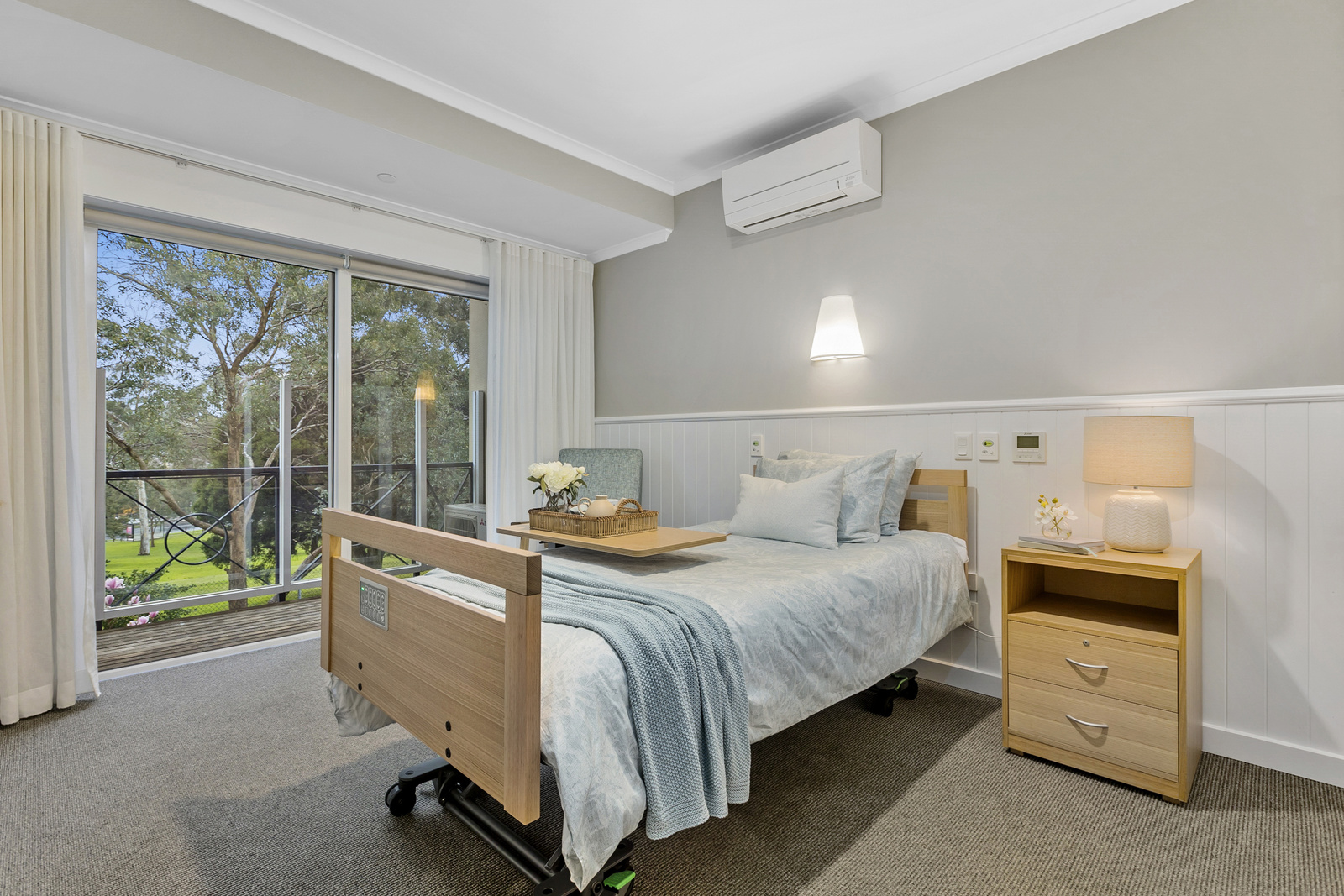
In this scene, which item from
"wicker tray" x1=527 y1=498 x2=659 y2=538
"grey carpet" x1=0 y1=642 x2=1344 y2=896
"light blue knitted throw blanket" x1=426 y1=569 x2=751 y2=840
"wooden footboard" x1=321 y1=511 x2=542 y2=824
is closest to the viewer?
"wooden footboard" x1=321 y1=511 x2=542 y2=824

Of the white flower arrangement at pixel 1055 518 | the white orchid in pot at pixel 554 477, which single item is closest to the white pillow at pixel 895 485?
the white flower arrangement at pixel 1055 518

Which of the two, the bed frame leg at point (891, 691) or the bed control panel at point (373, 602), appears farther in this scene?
the bed frame leg at point (891, 691)

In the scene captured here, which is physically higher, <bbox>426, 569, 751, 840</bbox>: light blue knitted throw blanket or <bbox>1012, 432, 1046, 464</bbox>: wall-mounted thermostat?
<bbox>1012, 432, 1046, 464</bbox>: wall-mounted thermostat

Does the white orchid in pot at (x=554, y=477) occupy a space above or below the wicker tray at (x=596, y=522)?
above

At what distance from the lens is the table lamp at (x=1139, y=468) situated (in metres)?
1.91

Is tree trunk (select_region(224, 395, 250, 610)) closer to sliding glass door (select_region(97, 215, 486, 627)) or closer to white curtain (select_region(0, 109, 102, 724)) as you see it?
sliding glass door (select_region(97, 215, 486, 627))

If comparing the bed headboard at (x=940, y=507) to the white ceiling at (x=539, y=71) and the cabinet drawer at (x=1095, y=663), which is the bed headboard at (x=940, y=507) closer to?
the cabinet drawer at (x=1095, y=663)

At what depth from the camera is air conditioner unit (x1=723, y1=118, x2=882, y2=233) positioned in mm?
2797

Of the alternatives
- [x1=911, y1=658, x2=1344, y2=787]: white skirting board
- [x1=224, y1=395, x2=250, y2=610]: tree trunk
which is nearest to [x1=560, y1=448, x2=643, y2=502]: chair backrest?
[x1=224, y1=395, x2=250, y2=610]: tree trunk

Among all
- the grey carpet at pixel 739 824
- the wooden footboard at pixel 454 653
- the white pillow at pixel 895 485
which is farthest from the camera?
the white pillow at pixel 895 485

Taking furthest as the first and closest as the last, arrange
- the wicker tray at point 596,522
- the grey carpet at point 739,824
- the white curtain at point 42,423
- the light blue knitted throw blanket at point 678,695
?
the white curtain at point 42,423
the wicker tray at point 596,522
the grey carpet at point 739,824
the light blue knitted throw blanket at point 678,695

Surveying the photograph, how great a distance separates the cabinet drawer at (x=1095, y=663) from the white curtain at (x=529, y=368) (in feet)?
9.02

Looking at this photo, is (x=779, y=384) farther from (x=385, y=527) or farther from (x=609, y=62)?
(x=385, y=527)

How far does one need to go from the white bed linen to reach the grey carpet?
33 cm
